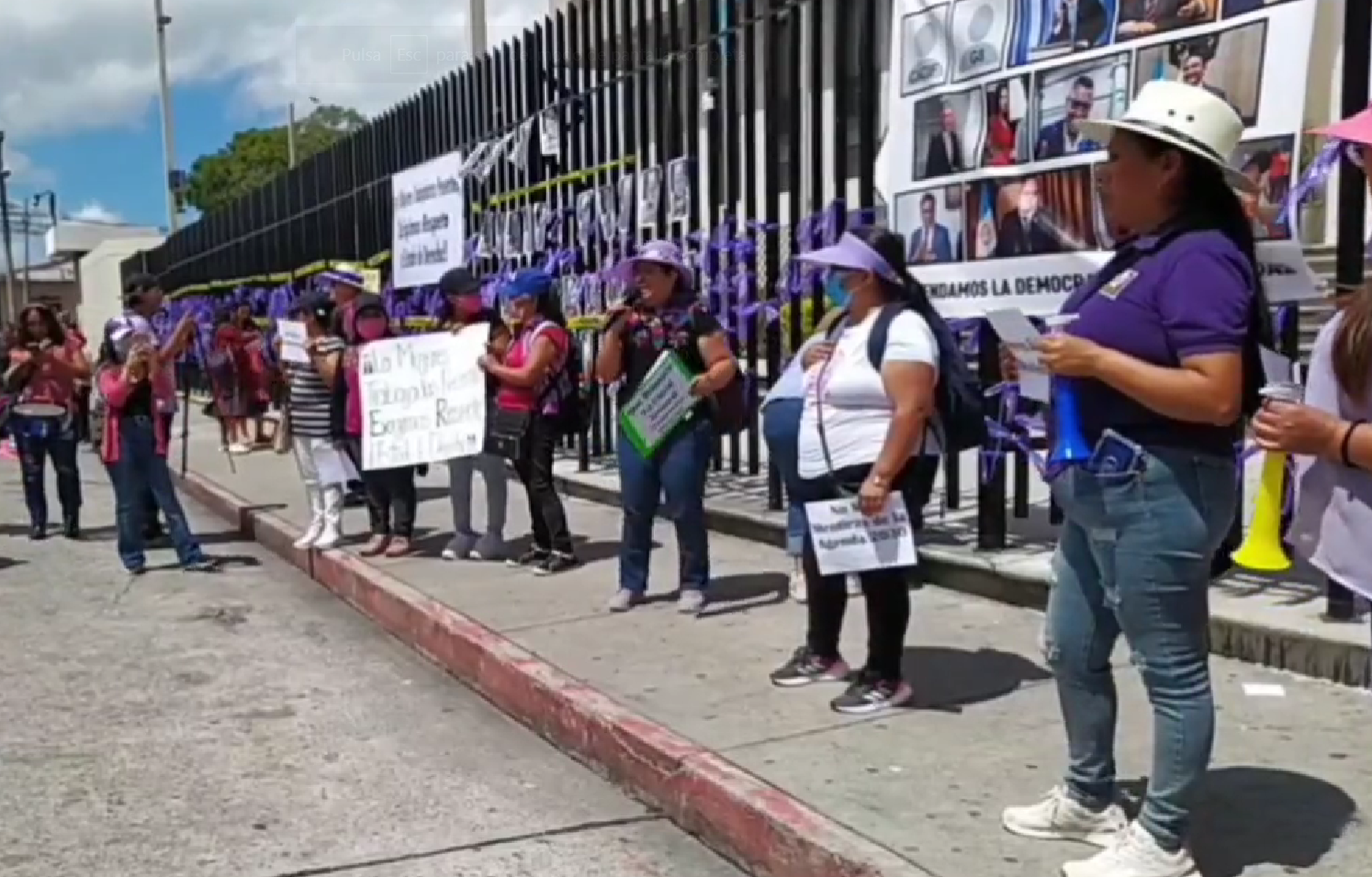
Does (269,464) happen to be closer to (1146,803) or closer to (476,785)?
(476,785)

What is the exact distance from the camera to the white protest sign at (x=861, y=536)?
193 inches

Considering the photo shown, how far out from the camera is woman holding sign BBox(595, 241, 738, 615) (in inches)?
264

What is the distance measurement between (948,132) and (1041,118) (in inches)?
25.5

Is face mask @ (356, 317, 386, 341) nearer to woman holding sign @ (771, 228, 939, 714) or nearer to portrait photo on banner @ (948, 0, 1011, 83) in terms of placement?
portrait photo on banner @ (948, 0, 1011, 83)

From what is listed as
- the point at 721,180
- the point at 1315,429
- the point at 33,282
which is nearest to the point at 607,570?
the point at 721,180

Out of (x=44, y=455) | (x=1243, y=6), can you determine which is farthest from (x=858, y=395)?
(x=44, y=455)

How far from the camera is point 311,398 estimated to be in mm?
9078

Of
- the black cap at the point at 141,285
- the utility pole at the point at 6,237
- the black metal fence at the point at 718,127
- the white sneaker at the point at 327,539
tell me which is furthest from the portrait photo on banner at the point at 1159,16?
the utility pole at the point at 6,237

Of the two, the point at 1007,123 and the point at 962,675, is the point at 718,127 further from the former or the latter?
the point at 962,675

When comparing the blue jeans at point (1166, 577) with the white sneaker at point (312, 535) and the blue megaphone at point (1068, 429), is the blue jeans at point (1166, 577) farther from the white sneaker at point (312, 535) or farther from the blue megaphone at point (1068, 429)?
the white sneaker at point (312, 535)

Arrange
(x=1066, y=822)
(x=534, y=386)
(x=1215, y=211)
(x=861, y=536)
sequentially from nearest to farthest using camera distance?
(x=1215, y=211) → (x=1066, y=822) → (x=861, y=536) → (x=534, y=386)

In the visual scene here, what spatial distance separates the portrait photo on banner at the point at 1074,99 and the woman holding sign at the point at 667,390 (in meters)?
1.73

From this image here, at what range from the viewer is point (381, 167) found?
1569cm

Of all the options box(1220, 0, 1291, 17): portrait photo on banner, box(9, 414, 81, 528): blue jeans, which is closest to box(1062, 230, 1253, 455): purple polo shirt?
box(1220, 0, 1291, 17): portrait photo on banner
